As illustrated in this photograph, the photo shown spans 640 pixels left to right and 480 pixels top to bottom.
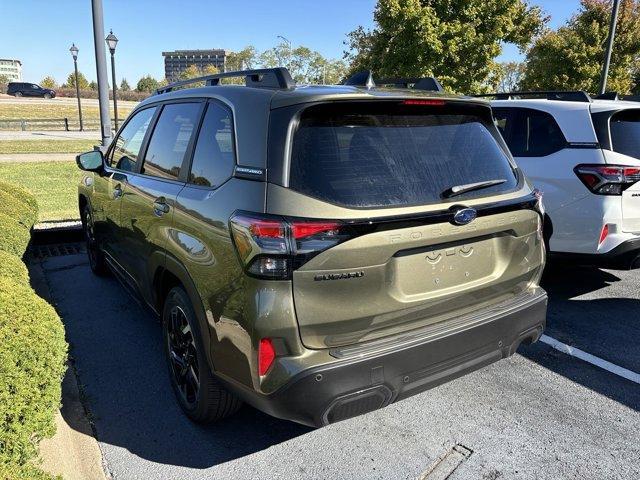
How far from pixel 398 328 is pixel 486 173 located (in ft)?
3.21

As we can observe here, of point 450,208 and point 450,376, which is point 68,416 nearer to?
point 450,376

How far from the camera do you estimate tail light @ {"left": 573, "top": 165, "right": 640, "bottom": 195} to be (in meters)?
4.17

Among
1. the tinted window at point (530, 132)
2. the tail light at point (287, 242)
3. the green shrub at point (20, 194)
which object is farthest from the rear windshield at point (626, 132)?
the green shrub at point (20, 194)

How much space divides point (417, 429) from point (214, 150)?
190 centimetres

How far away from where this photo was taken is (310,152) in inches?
Result: 86.9

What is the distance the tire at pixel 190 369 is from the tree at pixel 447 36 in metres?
16.9

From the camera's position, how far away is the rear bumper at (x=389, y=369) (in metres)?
2.10

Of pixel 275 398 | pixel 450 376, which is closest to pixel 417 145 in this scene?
pixel 450 376

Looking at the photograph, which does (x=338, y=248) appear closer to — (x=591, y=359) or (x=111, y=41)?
(x=591, y=359)

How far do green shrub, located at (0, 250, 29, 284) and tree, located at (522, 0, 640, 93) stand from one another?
22.8m

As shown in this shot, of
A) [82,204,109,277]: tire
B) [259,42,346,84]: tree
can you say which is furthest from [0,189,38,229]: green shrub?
[259,42,346,84]: tree

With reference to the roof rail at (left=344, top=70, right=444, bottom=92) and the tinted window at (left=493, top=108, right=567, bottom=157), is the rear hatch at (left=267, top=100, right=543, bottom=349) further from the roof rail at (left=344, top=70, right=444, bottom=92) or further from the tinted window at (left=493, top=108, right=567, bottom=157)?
the tinted window at (left=493, top=108, right=567, bottom=157)

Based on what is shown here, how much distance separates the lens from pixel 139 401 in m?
3.17

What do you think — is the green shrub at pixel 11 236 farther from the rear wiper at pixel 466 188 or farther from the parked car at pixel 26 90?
the parked car at pixel 26 90
